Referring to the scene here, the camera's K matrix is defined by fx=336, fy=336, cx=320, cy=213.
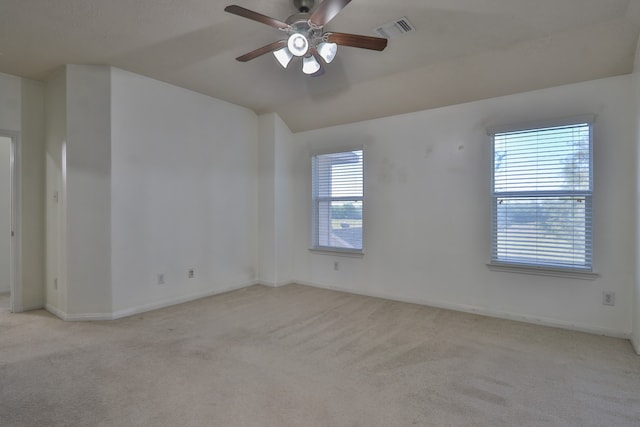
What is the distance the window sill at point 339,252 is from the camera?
4.60 m

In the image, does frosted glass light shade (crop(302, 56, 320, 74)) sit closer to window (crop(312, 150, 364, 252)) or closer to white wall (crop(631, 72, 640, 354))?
window (crop(312, 150, 364, 252))

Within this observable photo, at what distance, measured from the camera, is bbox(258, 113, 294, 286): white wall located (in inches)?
195

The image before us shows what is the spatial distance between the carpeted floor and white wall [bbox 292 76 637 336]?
0.99ft

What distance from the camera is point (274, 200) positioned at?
16.2ft

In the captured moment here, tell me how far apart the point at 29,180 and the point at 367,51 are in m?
3.97

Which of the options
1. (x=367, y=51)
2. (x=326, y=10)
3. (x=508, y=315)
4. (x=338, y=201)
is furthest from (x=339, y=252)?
(x=326, y=10)

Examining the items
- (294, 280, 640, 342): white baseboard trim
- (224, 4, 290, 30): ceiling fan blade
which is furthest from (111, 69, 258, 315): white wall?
(224, 4, 290, 30): ceiling fan blade

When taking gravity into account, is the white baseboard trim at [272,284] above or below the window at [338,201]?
below

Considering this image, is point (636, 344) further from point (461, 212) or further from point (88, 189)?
point (88, 189)

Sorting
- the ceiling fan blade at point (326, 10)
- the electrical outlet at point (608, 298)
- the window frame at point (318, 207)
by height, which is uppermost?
the ceiling fan blade at point (326, 10)

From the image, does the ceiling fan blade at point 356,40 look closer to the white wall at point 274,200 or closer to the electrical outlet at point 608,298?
the white wall at point 274,200

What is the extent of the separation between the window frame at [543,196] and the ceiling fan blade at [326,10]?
7.75 feet

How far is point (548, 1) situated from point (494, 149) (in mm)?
1516

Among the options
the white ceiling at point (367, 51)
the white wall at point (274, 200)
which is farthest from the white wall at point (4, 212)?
the white wall at point (274, 200)
